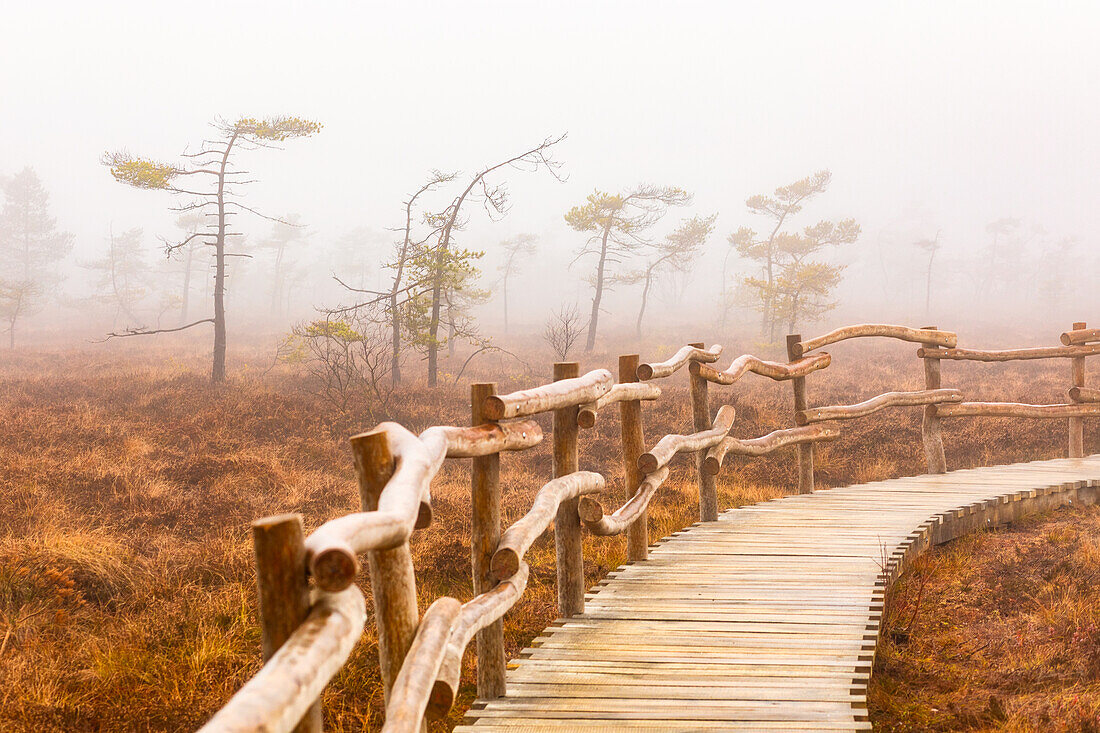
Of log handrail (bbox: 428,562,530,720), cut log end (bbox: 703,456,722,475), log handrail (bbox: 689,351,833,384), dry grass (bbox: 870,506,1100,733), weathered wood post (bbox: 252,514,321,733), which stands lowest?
dry grass (bbox: 870,506,1100,733)

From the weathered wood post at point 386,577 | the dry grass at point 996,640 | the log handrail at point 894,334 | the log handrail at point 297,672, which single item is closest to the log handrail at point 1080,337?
the log handrail at point 894,334

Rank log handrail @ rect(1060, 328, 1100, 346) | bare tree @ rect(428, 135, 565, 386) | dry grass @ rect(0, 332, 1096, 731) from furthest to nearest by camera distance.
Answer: bare tree @ rect(428, 135, 565, 386), log handrail @ rect(1060, 328, 1100, 346), dry grass @ rect(0, 332, 1096, 731)

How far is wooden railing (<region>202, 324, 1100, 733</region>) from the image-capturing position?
172 cm

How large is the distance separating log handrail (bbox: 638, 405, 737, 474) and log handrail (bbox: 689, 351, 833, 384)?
397mm

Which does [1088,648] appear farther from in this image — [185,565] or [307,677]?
[185,565]

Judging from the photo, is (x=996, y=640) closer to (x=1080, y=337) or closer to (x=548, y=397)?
(x=548, y=397)

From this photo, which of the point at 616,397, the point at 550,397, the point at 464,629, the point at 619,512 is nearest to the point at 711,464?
the point at 619,512

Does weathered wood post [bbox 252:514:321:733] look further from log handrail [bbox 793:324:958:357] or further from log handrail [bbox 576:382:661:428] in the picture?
log handrail [bbox 793:324:958:357]

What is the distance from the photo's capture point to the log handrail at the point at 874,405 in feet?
27.9

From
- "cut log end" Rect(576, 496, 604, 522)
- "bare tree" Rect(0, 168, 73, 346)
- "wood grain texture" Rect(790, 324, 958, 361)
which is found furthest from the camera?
"bare tree" Rect(0, 168, 73, 346)

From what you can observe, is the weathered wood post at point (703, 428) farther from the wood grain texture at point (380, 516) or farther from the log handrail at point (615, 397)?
the wood grain texture at point (380, 516)

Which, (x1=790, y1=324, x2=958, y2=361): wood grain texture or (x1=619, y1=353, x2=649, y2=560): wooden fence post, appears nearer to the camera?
(x1=619, y1=353, x2=649, y2=560): wooden fence post

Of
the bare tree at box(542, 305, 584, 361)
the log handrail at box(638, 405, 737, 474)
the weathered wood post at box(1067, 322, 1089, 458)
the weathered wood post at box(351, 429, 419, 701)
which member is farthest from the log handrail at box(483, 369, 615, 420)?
the bare tree at box(542, 305, 584, 361)

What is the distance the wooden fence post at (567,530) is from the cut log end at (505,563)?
1.14 metres
